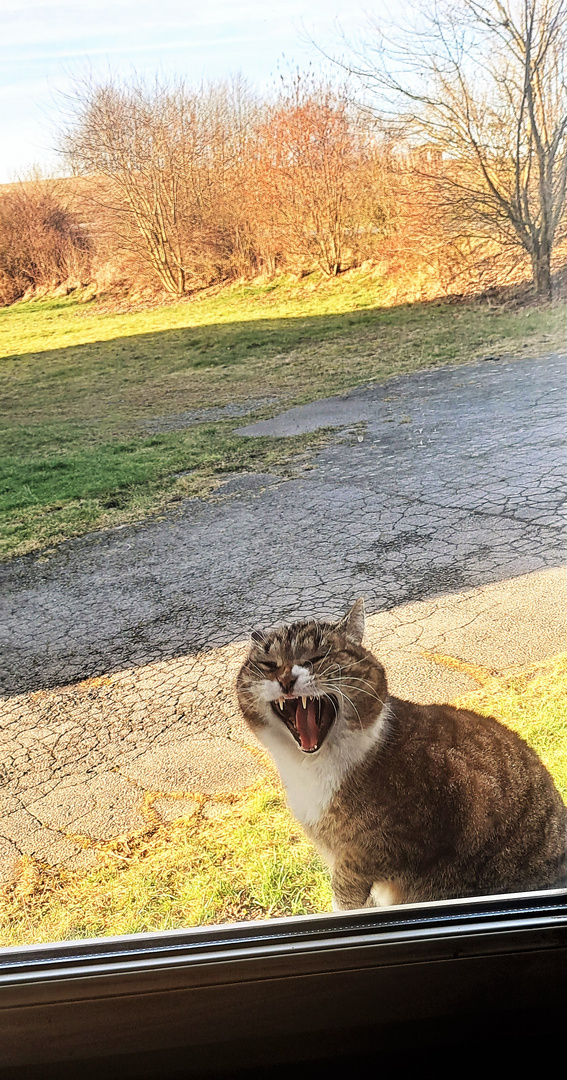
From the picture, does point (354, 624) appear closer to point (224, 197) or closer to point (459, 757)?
point (459, 757)

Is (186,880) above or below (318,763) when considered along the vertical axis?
below

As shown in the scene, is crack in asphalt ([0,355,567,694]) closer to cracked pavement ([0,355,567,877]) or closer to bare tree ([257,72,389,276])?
cracked pavement ([0,355,567,877])

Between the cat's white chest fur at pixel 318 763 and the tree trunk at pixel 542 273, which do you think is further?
the tree trunk at pixel 542 273

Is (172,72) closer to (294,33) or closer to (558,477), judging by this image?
(294,33)

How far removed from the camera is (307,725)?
1.19m

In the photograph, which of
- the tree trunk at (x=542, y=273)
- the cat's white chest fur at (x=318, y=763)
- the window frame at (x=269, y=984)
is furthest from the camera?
the tree trunk at (x=542, y=273)

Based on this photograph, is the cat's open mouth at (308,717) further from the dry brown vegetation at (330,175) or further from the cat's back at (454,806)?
the dry brown vegetation at (330,175)

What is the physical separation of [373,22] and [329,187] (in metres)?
0.26

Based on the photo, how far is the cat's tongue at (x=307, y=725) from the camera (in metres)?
1.18

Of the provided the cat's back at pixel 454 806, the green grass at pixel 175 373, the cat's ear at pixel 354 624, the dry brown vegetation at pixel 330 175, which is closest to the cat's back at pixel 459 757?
the cat's back at pixel 454 806

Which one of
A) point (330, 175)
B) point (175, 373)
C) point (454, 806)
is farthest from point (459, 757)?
point (330, 175)

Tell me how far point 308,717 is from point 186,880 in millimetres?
299

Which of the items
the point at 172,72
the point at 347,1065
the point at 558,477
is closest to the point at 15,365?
the point at 172,72

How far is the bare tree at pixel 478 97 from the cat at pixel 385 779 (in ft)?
2.18
